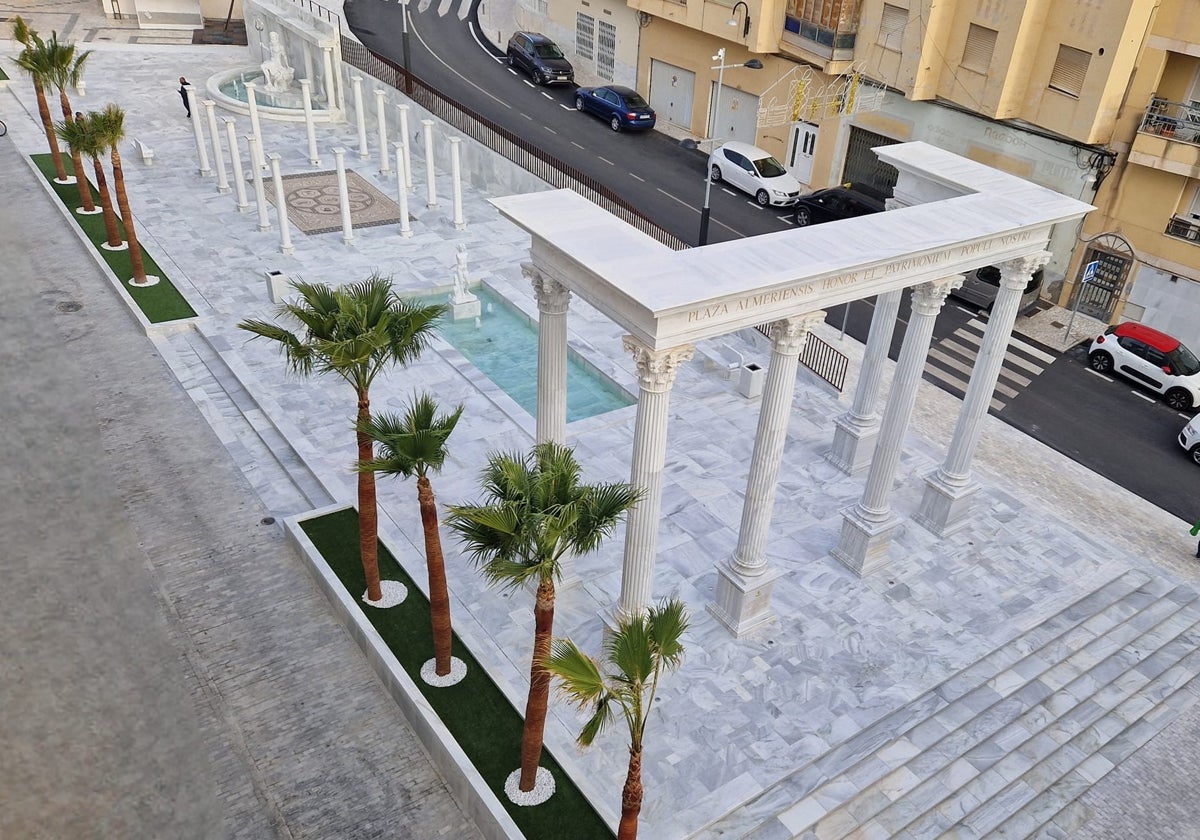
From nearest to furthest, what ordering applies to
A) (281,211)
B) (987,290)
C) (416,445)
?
1. (416,445)
2. (281,211)
3. (987,290)

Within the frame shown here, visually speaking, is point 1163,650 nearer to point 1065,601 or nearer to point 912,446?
point 1065,601

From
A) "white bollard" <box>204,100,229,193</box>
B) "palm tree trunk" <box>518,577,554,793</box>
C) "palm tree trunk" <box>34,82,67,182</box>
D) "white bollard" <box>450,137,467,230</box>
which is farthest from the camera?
"white bollard" <box>204,100,229,193</box>

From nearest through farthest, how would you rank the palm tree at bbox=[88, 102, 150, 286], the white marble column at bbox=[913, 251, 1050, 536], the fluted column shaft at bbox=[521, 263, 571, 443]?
the fluted column shaft at bbox=[521, 263, 571, 443], the white marble column at bbox=[913, 251, 1050, 536], the palm tree at bbox=[88, 102, 150, 286]

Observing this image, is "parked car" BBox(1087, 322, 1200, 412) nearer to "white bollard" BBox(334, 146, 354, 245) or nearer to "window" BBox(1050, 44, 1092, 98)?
"window" BBox(1050, 44, 1092, 98)

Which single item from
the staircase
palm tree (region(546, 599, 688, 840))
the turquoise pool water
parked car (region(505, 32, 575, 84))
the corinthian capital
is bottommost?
the staircase

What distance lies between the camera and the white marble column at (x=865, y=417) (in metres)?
20.0

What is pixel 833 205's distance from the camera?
35500 mm

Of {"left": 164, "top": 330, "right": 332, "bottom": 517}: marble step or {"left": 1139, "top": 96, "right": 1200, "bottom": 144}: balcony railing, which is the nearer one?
{"left": 164, "top": 330, "right": 332, "bottom": 517}: marble step

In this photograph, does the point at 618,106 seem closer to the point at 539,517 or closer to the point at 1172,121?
the point at 1172,121

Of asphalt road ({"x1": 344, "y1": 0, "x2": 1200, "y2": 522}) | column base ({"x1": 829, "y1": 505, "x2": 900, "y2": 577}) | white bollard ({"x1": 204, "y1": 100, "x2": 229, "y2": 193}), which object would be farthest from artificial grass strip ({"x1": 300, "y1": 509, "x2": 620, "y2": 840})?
white bollard ({"x1": 204, "y1": 100, "x2": 229, "y2": 193})

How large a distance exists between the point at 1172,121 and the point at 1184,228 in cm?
315

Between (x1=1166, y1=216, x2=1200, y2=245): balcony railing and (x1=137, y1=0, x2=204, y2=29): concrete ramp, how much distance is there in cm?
4586

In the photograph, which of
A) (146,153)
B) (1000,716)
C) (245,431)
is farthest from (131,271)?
(1000,716)

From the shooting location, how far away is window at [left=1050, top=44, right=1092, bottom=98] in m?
A: 29.9
